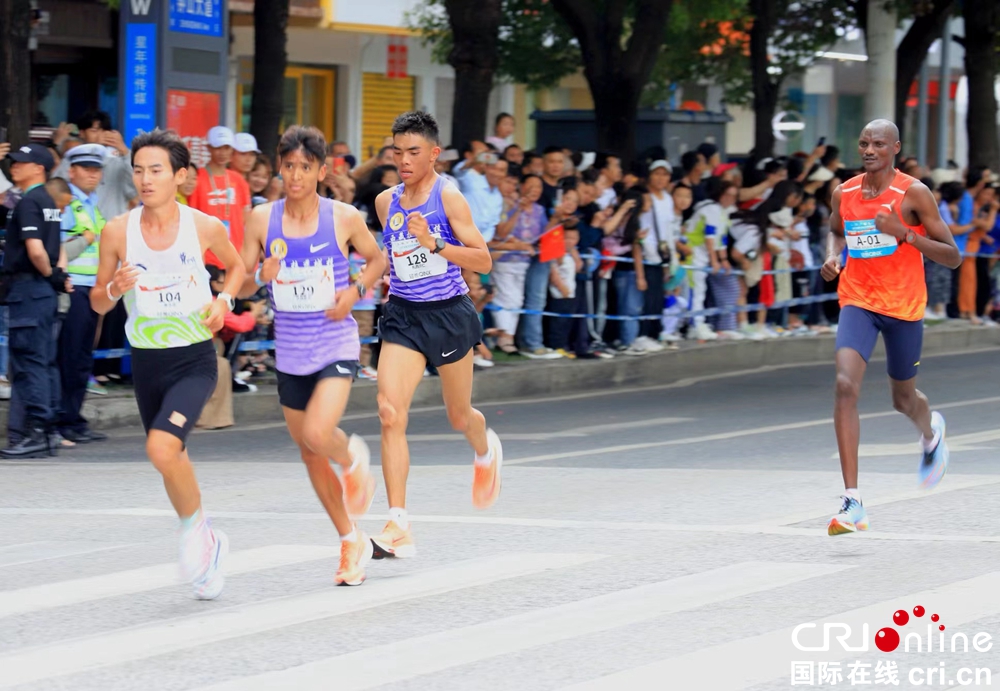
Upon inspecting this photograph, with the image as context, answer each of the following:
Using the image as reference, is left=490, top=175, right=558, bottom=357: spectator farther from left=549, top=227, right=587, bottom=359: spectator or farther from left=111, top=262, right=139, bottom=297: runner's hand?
left=111, top=262, right=139, bottom=297: runner's hand

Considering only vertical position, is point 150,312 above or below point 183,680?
above

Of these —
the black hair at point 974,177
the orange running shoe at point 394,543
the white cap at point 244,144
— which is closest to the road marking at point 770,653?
the orange running shoe at point 394,543

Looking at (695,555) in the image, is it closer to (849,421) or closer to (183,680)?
(849,421)

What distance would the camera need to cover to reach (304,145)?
7082 mm

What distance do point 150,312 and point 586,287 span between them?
988cm

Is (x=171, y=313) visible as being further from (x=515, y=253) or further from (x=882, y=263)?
(x=515, y=253)

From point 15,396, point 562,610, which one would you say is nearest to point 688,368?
point 15,396

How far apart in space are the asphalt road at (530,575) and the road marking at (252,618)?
15 mm

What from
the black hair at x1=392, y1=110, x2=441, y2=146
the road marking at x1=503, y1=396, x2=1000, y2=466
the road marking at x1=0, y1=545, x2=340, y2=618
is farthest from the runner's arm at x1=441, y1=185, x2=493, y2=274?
the road marking at x1=503, y1=396, x2=1000, y2=466

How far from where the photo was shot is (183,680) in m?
5.52

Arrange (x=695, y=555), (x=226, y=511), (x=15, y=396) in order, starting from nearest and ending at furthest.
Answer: (x=695, y=555)
(x=226, y=511)
(x=15, y=396)

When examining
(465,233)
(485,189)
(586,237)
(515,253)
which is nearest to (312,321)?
(465,233)

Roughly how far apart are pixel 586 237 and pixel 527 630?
10391 mm

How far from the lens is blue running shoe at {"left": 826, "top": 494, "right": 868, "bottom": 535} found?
7977 mm
